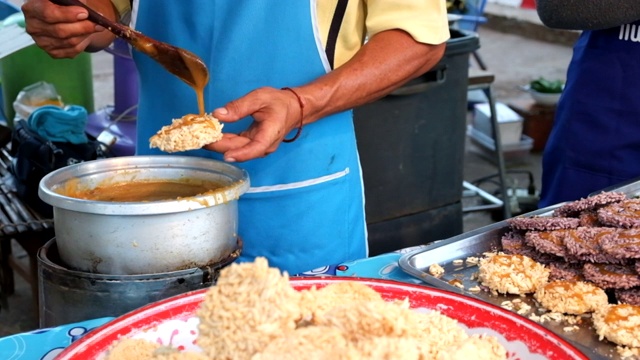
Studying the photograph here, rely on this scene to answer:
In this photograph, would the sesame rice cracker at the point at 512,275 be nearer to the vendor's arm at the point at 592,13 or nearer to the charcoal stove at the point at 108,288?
the charcoal stove at the point at 108,288

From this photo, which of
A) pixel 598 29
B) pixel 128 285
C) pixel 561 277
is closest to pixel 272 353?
pixel 128 285

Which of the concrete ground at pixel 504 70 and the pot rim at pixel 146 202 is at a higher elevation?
the pot rim at pixel 146 202

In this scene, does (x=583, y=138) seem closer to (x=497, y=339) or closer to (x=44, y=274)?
(x=497, y=339)

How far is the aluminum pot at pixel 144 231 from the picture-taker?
1206mm

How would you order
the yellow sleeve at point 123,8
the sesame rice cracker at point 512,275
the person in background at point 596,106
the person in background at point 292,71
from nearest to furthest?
the sesame rice cracker at point 512,275 < the person in background at point 292,71 < the yellow sleeve at point 123,8 < the person in background at point 596,106

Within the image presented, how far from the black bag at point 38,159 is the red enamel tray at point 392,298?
1.78 m

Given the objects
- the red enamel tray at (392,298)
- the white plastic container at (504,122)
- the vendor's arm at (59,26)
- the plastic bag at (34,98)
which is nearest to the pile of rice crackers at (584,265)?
the red enamel tray at (392,298)

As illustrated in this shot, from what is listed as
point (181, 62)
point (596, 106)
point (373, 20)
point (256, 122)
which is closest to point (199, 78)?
point (181, 62)

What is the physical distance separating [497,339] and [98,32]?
1.21 metres

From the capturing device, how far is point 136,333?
41.6 inches

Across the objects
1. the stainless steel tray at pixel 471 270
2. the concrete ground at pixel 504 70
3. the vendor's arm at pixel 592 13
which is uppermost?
the vendor's arm at pixel 592 13

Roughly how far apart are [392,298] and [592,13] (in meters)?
1.17

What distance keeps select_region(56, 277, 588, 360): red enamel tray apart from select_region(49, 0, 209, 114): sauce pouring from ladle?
22.4 inches

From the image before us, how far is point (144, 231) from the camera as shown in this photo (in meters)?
1.22
